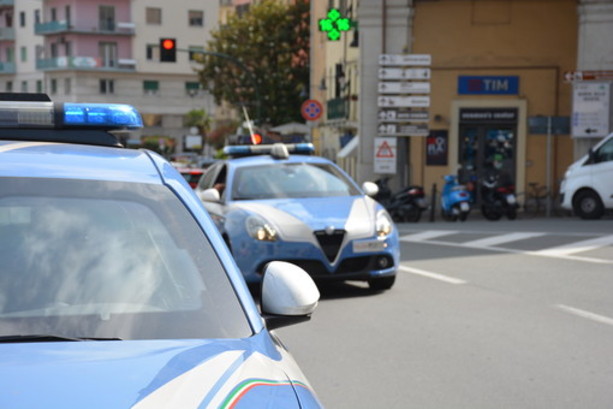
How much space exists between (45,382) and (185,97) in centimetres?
9226

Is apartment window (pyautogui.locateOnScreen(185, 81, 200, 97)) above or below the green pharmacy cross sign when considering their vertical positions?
below

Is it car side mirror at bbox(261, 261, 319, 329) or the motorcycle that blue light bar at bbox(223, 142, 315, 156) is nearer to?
car side mirror at bbox(261, 261, 319, 329)

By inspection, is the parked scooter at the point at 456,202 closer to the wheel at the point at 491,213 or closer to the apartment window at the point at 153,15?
the wheel at the point at 491,213

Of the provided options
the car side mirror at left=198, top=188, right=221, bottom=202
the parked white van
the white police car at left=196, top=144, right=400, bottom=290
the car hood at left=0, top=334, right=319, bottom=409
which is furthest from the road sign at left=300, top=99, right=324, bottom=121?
the car hood at left=0, top=334, right=319, bottom=409

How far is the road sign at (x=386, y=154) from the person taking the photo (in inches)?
1099

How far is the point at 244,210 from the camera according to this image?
11.2 m

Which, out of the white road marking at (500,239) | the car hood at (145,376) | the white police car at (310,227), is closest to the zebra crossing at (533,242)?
the white road marking at (500,239)

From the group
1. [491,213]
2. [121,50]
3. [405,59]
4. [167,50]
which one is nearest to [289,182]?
[491,213]

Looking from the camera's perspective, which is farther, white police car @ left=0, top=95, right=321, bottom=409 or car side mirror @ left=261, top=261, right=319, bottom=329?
car side mirror @ left=261, top=261, right=319, bottom=329

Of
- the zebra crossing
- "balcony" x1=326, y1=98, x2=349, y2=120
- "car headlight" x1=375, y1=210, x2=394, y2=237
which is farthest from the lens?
"balcony" x1=326, y1=98, x2=349, y2=120

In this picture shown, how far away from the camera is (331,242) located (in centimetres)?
1070

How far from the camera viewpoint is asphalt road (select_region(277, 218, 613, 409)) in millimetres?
6504

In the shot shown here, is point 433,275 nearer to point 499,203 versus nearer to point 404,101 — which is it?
point 499,203

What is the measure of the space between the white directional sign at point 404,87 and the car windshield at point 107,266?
948 inches
